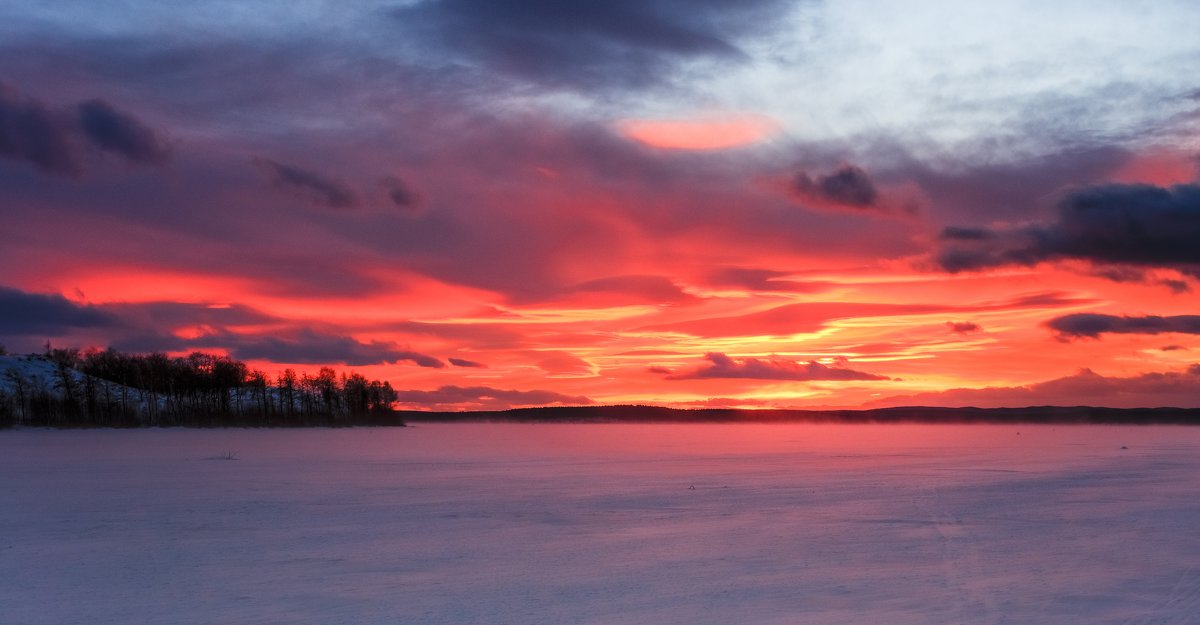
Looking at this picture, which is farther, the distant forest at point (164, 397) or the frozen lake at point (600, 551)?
the distant forest at point (164, 397)

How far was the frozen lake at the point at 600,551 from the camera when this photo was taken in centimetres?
1443

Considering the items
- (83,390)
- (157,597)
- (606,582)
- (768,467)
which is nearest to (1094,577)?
(606,582)

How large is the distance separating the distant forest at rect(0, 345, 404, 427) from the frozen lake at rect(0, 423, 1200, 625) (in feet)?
422

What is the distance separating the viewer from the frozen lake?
1443cm

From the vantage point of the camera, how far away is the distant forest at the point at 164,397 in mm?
152500

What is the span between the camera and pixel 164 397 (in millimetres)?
179125

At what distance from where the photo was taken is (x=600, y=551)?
19.8 m

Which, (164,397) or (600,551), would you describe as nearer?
(600,551)

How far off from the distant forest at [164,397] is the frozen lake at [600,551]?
5060 inches

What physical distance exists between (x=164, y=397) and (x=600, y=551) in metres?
178

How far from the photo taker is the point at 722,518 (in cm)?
2508

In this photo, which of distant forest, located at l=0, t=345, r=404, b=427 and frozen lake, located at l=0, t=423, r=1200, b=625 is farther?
distant forest, located at l=0, t=345, r=404, b=427

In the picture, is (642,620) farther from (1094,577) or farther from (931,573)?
(1094,577)

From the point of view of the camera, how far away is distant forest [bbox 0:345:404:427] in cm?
15250
